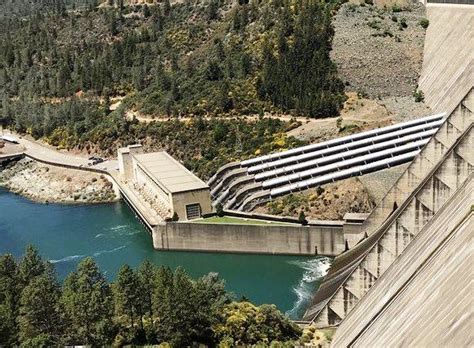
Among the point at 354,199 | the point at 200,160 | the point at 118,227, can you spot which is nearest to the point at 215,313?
the point at 354,199

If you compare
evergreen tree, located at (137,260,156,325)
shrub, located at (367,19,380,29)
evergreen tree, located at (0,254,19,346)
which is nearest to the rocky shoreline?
shrub, located at (367,19,380,29)

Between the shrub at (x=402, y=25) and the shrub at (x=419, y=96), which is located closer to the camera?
the shrub at (x=419, y=96)

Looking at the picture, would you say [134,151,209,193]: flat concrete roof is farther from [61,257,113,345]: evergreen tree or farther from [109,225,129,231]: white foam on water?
[61,257,113,345]: evergreen tree

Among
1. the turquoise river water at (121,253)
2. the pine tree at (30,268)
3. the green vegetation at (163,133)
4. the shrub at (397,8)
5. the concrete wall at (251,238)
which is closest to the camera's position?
the pine tree at (30,268)

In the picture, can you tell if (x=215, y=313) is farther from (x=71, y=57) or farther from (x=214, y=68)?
(x=71, y=57)

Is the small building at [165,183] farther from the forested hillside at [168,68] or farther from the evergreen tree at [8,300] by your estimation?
the evergreen tree at [8,300]

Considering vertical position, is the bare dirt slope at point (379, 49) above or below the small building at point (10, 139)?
above

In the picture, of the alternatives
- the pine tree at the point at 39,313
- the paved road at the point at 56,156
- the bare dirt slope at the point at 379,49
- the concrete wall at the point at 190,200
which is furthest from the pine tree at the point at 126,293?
the bare dirt slope at the point at 379,49
